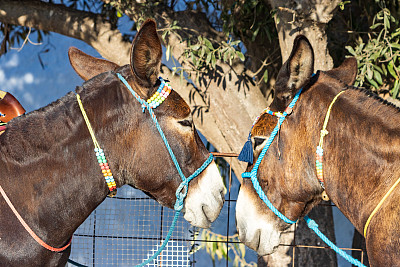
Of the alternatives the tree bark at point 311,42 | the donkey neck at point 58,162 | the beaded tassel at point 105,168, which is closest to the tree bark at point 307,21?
the tree bark at point 311,42

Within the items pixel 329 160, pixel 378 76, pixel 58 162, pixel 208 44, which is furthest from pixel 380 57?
pixel 58 162

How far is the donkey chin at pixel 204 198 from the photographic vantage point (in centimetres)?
248

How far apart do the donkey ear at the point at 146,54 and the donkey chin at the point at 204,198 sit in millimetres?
530

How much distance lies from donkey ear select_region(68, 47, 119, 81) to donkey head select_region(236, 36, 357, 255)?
85cm

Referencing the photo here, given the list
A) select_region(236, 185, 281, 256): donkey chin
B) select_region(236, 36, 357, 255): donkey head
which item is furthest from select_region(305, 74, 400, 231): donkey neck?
select_region(236, 185, 281, 256): donkey chin

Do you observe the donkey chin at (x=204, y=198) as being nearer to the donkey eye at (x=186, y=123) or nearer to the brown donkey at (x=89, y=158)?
the brown donkey at (x=89, y=158)

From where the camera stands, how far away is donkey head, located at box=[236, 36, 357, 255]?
249 cm

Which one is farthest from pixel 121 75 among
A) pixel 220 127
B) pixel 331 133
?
pixel 220 127

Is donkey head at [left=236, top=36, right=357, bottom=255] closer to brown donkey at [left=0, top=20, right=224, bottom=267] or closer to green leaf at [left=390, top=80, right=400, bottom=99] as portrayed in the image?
brown donkey at [left=0, top=20, right=224, bottom=267]

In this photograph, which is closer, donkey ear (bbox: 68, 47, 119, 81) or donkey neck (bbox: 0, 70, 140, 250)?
donkey neck (bbox: 0, 70, 140, 250)

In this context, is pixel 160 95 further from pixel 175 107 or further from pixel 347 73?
pixel 347 73

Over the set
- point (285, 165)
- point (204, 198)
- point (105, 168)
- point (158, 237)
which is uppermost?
point (105, 168)

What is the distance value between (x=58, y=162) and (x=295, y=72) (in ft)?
3.89

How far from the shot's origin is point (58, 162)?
2189 millimetres
